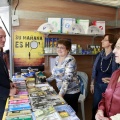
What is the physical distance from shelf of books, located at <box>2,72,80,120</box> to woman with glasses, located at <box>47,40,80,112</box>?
198 mm

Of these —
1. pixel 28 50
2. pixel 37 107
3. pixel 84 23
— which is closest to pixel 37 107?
pixel 37 107

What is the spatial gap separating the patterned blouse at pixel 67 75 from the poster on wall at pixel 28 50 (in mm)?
909

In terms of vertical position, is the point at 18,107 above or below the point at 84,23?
below

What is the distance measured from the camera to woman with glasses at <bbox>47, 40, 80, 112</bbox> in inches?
74.2

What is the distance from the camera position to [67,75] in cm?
188

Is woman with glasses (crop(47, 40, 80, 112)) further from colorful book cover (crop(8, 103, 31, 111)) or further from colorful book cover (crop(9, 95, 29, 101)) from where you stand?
colorful book cover (crop(8, 103, 31, 111))

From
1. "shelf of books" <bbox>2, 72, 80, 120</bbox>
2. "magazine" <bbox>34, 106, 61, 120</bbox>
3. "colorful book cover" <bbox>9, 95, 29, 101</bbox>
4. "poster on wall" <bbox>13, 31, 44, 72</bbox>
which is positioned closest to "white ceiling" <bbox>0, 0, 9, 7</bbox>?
"poster on wall" <bbox>13, 31, 44, 72</bbox>

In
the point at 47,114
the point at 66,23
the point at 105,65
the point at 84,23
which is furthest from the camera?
the point at 84,23

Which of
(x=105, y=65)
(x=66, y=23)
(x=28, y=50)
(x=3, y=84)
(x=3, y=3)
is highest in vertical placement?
(x=3, y=3)

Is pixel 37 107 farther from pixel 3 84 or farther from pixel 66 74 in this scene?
pixel 66 74

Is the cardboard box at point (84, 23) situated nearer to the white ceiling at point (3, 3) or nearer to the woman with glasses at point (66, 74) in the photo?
the woman with glasses at point (66, 74)

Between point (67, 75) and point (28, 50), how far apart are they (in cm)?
125

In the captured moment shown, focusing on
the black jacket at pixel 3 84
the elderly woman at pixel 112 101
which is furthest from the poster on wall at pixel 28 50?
the elderly woman at pixel 112 101

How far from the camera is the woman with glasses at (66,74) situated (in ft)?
6.18
